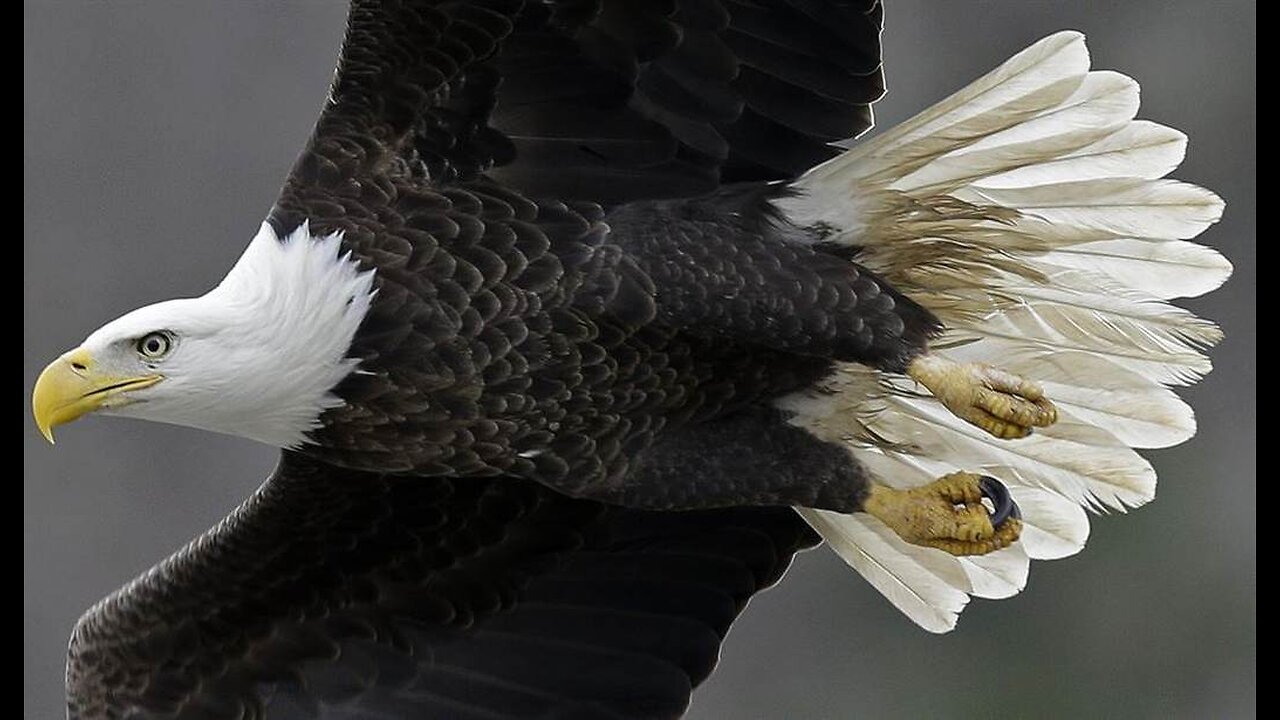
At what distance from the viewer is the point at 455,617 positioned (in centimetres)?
434

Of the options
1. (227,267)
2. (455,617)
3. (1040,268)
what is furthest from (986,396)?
(227,267)

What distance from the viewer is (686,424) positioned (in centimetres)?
385

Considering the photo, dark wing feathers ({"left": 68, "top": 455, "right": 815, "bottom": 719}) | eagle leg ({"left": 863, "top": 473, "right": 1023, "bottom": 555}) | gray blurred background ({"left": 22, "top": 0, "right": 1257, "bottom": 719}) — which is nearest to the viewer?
eagle leg ({"left": 863, "top": 473, "right": 1023, "bottom": 555})

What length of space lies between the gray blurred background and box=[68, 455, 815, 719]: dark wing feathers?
5294mm

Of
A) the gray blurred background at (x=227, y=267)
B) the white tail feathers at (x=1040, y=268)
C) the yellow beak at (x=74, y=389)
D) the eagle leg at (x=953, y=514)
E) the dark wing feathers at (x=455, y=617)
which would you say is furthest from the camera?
the gray blurred background at (x=227, y=267)

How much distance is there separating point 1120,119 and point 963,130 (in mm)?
251

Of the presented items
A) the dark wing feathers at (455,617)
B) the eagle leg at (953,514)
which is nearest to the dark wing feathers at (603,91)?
the eagle leg at (953,514)

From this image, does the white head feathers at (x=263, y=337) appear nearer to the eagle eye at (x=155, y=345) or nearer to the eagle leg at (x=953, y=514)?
the eagle eye at (x=155, y=345)

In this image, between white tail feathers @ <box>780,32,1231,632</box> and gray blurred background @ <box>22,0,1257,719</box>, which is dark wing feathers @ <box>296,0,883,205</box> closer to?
white tail feathers @ <box>780,32,1231,632</box>

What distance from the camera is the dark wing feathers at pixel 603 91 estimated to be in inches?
141

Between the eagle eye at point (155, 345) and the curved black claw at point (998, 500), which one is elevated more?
the eagle eye at point (155, 345)

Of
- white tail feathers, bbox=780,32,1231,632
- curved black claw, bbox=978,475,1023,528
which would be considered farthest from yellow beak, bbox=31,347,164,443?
curved black claw, bbox=978,475,1023,528

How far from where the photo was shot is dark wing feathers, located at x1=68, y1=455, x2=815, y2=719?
4293mm

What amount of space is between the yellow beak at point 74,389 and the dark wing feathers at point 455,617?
0.69 metres
